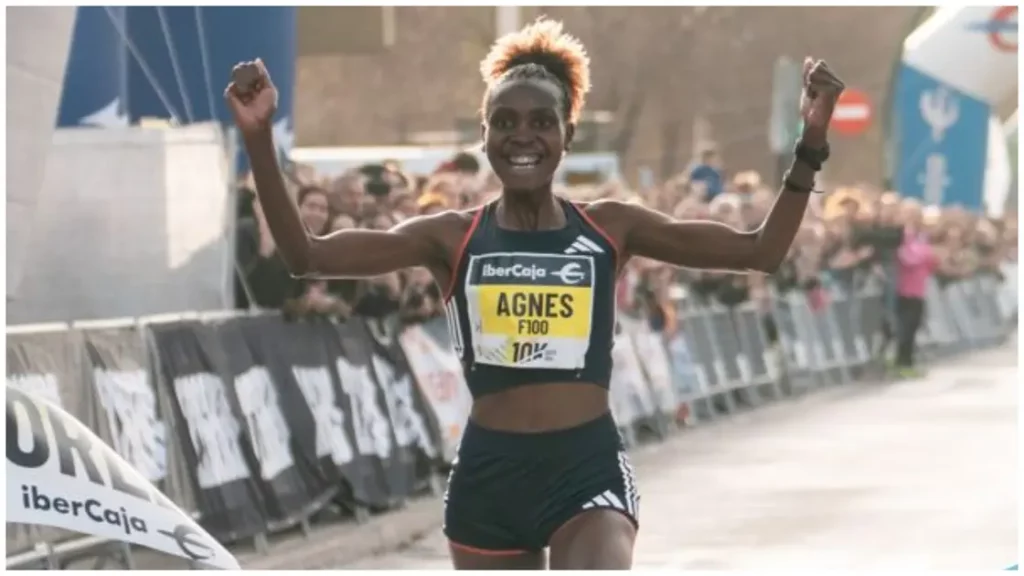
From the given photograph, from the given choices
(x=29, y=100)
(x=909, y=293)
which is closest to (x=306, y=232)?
(x=29, y=100)

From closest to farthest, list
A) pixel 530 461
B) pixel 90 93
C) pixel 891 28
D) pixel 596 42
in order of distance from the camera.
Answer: pixel 530 461 → pixel 90 93 → pixel 596 42 → pixel 891 28

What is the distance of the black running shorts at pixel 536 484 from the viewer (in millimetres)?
6199

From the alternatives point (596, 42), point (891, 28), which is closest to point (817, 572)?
point (596, 42)

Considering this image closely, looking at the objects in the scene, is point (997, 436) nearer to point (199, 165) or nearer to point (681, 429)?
point (681, 429)

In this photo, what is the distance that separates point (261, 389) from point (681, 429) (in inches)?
304

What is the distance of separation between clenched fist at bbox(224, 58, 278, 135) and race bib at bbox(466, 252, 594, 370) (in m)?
0.72

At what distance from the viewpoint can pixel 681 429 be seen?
752 inches

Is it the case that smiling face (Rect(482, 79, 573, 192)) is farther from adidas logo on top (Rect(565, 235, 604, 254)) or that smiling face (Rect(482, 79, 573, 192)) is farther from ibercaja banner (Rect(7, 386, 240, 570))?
ibercaja banner (Rect(7, 386, 240, 570))

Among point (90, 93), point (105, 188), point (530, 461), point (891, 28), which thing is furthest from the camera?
point (891, 28)

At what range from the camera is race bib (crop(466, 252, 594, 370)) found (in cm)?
624

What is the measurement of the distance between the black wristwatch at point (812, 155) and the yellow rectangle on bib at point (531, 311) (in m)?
0.65

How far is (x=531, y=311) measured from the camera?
623cm

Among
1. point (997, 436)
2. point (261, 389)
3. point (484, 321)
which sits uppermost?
point (484, 321)

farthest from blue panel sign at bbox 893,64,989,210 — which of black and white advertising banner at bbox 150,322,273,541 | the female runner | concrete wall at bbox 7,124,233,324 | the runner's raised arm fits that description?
the runner's raised arm
